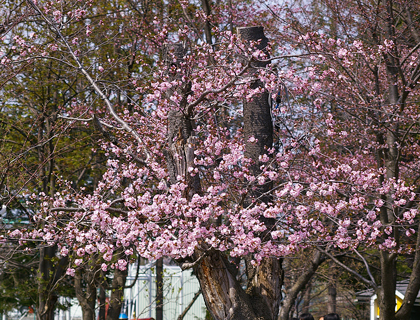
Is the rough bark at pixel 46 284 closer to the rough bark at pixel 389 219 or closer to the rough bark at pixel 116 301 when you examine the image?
the rough bark at pixel 116 301

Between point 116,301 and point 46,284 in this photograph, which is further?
point 116,301

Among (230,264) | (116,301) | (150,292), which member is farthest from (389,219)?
(150,292)

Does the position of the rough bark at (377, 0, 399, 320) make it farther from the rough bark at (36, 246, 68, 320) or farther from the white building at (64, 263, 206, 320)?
the rough bark at (36, 246, 68, 320)

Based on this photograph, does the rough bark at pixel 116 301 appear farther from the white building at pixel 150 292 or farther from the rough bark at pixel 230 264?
the rough bark at pixel 230 264

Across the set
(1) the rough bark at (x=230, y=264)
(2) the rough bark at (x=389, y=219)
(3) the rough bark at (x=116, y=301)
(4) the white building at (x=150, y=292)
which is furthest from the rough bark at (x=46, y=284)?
(2) the rough bark at (x=389, y=219)

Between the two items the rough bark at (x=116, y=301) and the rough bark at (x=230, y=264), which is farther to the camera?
the rough bark at (x=116, y=301)

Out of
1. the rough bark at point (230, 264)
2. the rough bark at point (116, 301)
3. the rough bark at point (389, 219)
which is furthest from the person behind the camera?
the rough bark at point (116, 301)

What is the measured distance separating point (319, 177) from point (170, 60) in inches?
99.4

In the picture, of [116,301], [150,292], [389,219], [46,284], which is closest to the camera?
[389,219]

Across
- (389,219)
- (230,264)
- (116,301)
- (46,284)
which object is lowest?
(116,301)

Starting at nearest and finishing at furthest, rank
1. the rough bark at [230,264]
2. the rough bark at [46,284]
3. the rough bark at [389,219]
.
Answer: the rough bark at [230,264] → the rough bark at [389,219] → the rough bark at [46,284]

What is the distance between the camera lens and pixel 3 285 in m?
15.0

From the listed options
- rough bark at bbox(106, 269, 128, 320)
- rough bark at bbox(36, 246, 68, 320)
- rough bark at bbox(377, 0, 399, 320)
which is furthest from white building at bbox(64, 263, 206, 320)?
rough bark at bbox(377, 0, 399, 320)

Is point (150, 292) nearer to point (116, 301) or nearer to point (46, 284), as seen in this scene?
point (116, 301)
